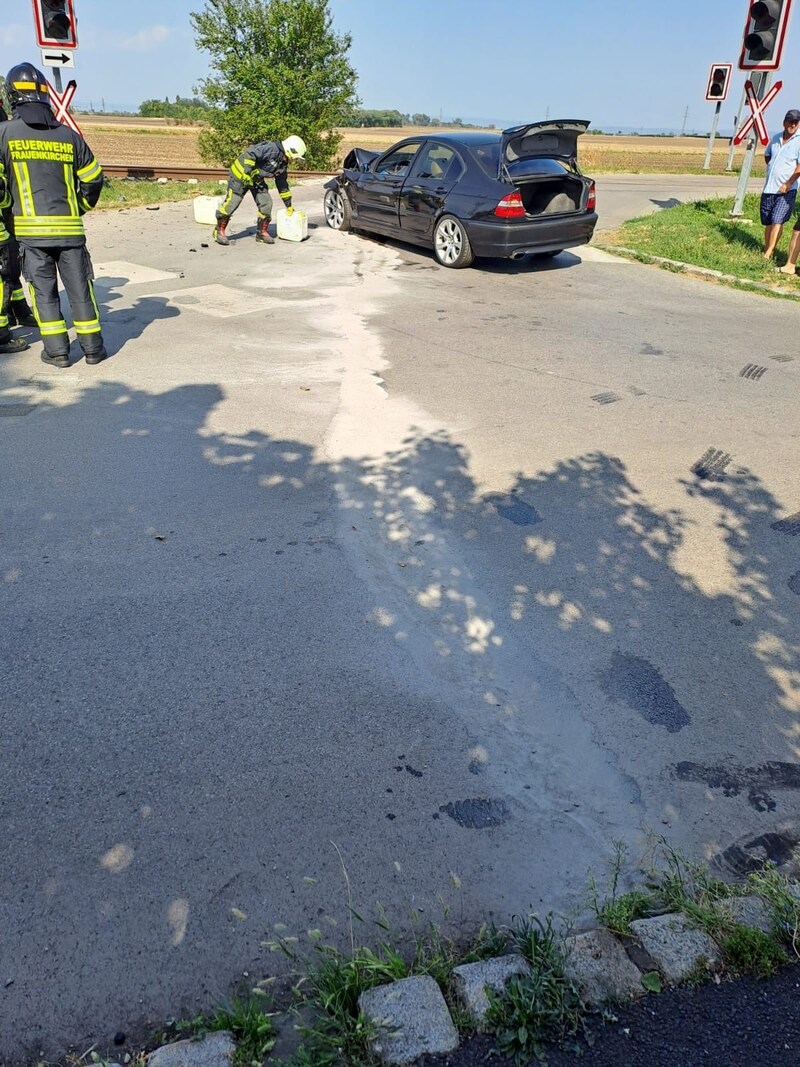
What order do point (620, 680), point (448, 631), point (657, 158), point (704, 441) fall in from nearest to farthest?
point (620, 680)
point (448, 631)
point (704, 441)
point (657, 158)

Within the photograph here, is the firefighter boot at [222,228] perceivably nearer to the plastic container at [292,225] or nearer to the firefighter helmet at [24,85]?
the plastic container at [292,225]

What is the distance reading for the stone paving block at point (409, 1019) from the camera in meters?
2.04

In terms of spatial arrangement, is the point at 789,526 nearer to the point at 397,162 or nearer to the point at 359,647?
the point at 359,647

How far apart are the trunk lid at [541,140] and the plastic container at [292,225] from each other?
152 inches

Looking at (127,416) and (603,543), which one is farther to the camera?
(127,416)

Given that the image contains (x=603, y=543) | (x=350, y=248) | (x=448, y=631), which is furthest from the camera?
(x=350, y=248)

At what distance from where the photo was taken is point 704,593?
13.8 feet

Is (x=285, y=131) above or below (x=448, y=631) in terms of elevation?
above

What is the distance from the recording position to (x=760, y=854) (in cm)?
275

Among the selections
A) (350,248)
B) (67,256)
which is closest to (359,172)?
(350,248)

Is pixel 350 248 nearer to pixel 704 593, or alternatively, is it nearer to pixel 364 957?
pixel 704 593

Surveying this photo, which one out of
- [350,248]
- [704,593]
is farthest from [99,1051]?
[350,248]

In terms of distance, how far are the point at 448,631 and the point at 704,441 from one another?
10.4ft

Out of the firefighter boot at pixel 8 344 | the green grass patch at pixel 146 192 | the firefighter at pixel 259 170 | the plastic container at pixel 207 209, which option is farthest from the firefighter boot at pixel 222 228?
the firefighter boot at pixel 8 344
